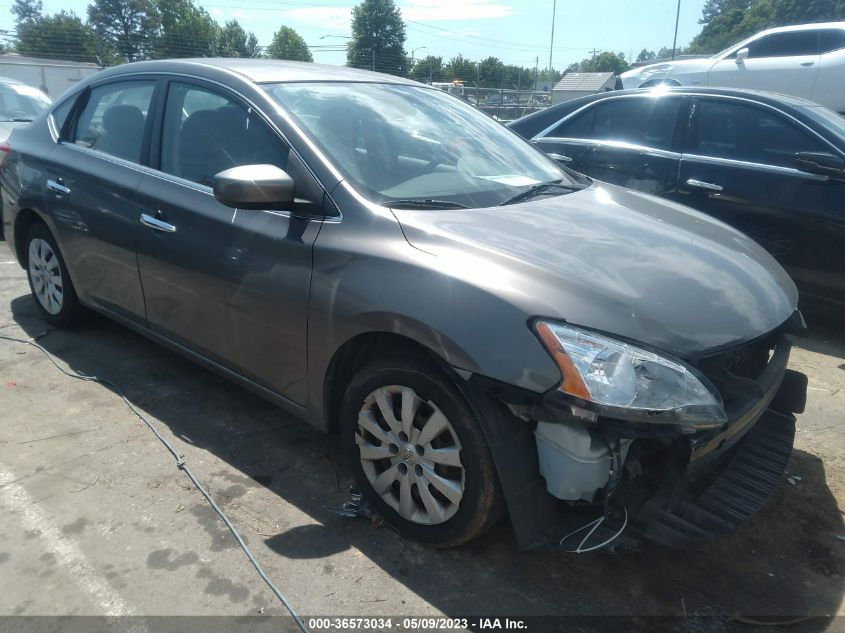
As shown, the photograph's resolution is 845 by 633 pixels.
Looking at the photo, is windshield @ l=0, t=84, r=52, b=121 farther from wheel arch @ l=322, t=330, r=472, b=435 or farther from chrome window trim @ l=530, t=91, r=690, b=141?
wheel arch @ l=322, t=330, r=472, b=435

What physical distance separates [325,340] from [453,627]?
1109 millimetres

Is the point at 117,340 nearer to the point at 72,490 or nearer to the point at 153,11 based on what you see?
the point at 72,490

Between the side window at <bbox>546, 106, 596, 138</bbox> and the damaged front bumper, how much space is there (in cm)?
389

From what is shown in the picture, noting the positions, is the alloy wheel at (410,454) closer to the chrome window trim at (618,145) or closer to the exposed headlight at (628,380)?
the exposed headlight at (628,380)

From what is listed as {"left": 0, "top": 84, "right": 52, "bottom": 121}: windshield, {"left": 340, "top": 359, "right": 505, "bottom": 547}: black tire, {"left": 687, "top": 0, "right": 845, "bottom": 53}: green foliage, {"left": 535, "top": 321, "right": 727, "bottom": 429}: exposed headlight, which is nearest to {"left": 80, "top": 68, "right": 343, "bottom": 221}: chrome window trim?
{"left": 340, "top": 359, "right": 505, "bottom": 547}: black tire

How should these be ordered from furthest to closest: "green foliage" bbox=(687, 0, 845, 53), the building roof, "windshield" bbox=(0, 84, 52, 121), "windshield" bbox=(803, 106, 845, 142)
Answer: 1. "green foliage" bbox=(687, 0, 845, 53)
2. the building roof
3. "windshield" bbox=(0, 84, 52, 121)
4. "windshield" bbox=(803, 106, 845, 142)

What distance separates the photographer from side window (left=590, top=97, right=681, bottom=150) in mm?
5305

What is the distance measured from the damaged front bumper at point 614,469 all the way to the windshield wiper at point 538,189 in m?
1.08

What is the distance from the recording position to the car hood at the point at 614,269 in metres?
2.13

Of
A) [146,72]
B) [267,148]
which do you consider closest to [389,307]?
[267,148]

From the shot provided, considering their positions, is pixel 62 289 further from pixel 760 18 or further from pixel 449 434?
pixel 760 18

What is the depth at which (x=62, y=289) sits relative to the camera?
4.30 metres

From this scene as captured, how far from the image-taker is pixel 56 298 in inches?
174

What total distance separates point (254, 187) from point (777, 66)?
28.2ft
